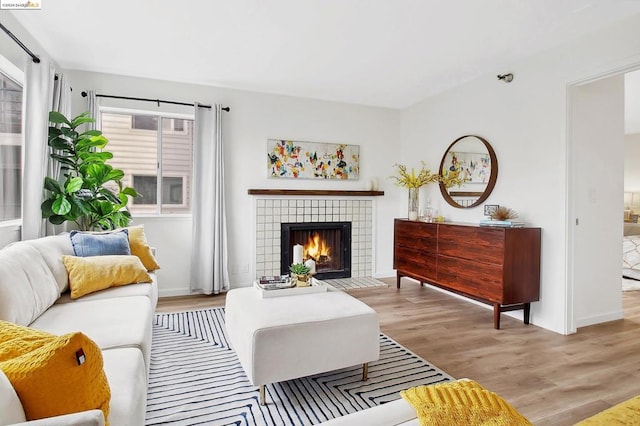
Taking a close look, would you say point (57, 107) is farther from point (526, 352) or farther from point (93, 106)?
point (526, 352)

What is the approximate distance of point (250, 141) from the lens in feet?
14.8

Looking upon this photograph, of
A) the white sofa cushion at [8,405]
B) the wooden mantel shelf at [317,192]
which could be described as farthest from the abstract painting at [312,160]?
the white sofa cushion at [8,405]

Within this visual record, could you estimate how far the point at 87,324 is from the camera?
1.90 metres

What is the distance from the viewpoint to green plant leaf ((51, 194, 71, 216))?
2.94 metres

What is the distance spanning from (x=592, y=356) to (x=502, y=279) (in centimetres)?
79

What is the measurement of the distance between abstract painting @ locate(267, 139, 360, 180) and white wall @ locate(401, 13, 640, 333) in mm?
1610

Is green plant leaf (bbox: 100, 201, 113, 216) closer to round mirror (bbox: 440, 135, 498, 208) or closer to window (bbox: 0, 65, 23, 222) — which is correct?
window (bbox: 0, 65, 23, 222)

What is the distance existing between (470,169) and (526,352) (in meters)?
2.07

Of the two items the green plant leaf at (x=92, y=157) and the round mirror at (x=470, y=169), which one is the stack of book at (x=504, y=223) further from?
the green plant leaf at (x=92, y=157)

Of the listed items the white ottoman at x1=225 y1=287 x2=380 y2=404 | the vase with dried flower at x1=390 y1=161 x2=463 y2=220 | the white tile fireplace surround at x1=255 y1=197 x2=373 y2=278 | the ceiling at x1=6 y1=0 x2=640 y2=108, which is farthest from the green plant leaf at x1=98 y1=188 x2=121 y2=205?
the vase with dried flower at x1=390 y1=161 x2=463 y2=220

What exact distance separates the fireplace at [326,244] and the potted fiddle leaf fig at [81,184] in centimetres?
213

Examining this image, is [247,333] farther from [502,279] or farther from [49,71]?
[49,71]

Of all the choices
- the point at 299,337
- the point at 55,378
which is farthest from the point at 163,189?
the point at 55,378

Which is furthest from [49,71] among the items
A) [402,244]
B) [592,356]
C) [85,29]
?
[592,356]
